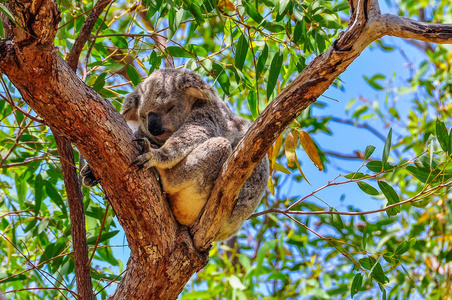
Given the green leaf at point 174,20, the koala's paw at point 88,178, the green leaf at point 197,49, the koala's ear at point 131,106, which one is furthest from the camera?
the green leaf at point 197,49

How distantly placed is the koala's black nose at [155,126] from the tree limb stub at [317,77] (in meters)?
0.59

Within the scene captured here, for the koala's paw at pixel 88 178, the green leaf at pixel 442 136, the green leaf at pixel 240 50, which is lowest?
the green leaf at pixel 442 136

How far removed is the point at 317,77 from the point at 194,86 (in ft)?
3.31

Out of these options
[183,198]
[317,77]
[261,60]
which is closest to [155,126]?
[183,198]

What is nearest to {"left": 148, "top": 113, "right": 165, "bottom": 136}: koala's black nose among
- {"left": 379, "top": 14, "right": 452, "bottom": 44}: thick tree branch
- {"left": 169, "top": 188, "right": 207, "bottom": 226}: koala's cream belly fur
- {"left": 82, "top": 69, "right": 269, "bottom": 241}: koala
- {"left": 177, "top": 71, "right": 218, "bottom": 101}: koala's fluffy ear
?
{"left": 82, "top": 69, "right": 269, "bottom": 241}: koala

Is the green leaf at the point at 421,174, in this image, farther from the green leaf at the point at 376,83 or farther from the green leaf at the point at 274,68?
the green leaf at the point at 376,83

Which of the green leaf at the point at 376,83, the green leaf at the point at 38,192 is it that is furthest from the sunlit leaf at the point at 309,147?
the green leaf at the point at 376,83

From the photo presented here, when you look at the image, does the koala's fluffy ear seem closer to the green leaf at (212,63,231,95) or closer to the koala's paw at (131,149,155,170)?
the green leaf at (212,63,231,95)

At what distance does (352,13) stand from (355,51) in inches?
8.0

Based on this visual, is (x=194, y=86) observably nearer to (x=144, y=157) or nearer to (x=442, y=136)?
(x=144, y=157)

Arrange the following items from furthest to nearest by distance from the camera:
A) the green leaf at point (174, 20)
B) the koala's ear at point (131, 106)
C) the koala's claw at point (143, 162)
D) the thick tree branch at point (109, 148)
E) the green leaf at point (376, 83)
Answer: the green leaf at point (376, 83) → the koala's ear at point (131, 106) → the green leaf at point (174, 20) → the koala's claw at point (143, 162) → the thick tree branch at point (109, 148)

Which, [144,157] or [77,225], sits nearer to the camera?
[144,157]

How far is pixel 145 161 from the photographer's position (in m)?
2.17

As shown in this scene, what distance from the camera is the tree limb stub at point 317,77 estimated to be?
75.6 inches
